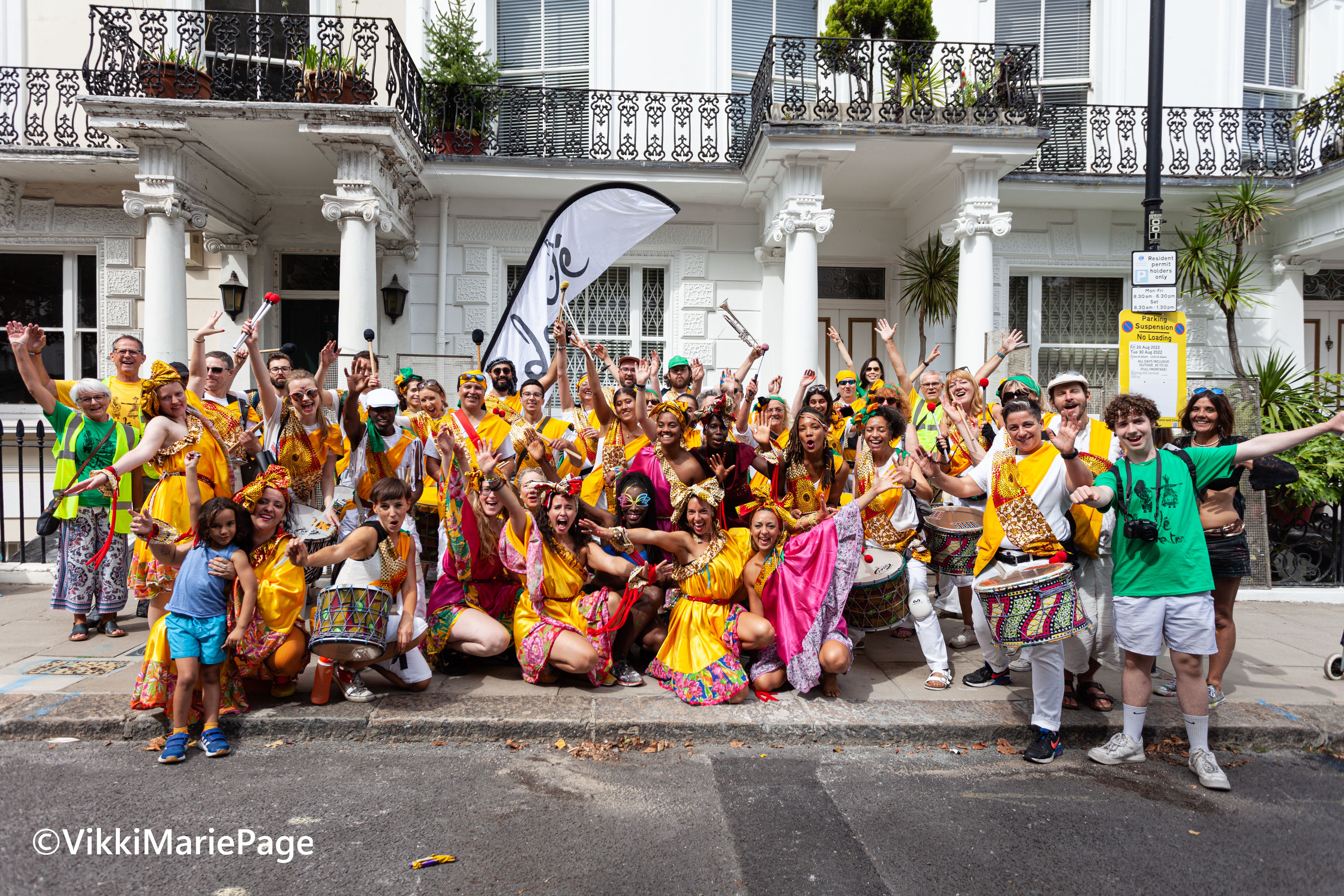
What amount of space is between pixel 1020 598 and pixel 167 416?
5137 millimetres

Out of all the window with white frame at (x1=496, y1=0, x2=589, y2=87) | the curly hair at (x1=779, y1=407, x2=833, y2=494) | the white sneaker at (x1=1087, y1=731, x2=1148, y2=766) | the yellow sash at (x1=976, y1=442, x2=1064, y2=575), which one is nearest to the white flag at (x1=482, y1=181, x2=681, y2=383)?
the curly hair at (x1=779, y1=407, x2=833, y2=494)

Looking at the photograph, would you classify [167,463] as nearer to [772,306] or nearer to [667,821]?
[667,821]

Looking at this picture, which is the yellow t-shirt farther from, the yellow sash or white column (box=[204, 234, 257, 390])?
the yellow sash

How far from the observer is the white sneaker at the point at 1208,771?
11.8 feet

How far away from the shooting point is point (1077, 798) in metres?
3.47

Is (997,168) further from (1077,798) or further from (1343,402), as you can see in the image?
(1077,798)

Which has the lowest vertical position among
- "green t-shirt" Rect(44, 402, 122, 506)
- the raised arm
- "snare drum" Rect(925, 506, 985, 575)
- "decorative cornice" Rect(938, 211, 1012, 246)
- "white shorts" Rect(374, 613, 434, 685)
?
"white shorts" Rect(374, 613, 434, 685)

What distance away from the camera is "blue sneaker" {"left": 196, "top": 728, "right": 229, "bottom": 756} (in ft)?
12.3

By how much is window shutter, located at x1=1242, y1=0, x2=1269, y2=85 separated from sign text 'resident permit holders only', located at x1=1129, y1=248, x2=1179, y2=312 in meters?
9.22

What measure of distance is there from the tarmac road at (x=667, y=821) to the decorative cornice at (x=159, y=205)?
24.1 feet

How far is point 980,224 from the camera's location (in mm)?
9945

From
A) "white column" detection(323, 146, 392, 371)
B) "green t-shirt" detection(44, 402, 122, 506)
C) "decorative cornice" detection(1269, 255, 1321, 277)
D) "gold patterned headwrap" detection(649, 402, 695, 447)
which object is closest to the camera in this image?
"gold patterned headwrap" detection(649, 402, 695, 447)

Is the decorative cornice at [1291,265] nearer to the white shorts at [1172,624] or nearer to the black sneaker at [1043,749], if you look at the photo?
the white shorts at [1172,624]

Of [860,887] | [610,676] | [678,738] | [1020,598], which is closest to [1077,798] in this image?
[1020,598]
